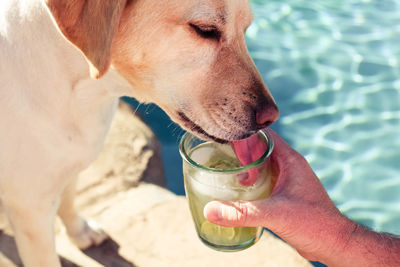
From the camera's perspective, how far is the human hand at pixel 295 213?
1765mm

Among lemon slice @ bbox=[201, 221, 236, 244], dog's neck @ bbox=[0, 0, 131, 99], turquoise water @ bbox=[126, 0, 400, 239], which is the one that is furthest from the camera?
turquoise water @ bbox=[126, 0, 400, 239]

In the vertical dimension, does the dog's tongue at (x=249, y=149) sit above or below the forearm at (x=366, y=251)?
above

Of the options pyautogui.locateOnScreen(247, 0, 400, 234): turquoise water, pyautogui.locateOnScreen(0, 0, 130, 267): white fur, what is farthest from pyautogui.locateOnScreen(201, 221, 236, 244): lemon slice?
pyautogui.locateOnScreen(247, 0, 400, 234): turquoise water

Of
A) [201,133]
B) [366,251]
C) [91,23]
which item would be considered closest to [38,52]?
[91,23]

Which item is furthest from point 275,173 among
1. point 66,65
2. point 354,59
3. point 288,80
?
point 354,59

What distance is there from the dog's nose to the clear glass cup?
0.09 m

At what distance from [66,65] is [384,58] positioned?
13.2 feet

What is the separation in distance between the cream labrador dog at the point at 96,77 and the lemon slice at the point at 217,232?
0.38 metres

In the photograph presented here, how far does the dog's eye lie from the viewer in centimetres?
177

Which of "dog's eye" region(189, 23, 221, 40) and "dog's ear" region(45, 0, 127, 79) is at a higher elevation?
"dog's ear" region(45, 0, 127, 79)

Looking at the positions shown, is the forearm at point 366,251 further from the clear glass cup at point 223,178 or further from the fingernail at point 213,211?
the fingernail at point 213,211

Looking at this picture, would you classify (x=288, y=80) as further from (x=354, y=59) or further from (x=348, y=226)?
(x=348, y=226)

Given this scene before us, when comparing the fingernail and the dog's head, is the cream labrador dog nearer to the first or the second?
the dog's head

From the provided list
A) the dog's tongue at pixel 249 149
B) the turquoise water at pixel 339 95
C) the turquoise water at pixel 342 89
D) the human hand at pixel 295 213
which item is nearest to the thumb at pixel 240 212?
the human hand at pixel 295 213
